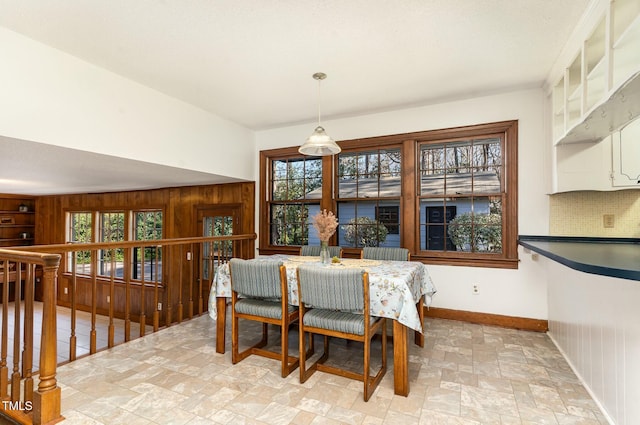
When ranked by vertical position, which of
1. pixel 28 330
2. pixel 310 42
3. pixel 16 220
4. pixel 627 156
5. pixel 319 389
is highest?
pixel 310 42

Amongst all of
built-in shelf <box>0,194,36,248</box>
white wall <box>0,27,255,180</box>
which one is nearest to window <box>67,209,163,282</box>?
built-in shelf <box>0,194,36,248</box>

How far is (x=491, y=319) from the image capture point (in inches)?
146

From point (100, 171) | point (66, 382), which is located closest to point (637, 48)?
point (66, 382)

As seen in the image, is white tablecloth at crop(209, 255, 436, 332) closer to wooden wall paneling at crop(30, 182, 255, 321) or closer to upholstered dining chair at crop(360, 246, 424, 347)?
upholstered dining chair at crop(360, 246, 424, 347)

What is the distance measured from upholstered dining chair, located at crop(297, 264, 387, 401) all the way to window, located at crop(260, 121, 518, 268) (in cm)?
190

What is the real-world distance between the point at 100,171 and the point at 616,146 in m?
5.53

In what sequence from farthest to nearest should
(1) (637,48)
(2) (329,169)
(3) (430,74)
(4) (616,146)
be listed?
(2) (329,169) → (3) (430,74) → (4) (616,146) → (1) (637,48)

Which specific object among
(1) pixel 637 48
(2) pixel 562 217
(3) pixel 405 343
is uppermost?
(1) pixel 637 48

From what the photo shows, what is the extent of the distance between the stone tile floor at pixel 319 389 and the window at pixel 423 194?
121 centimetres

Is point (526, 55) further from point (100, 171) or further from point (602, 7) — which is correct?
point (100, 171)

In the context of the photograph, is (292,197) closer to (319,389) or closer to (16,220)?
(319,389)

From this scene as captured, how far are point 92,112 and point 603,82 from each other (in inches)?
160

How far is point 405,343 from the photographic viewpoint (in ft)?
7.54

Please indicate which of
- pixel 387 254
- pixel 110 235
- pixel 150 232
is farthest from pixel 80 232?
pixel 387 254
